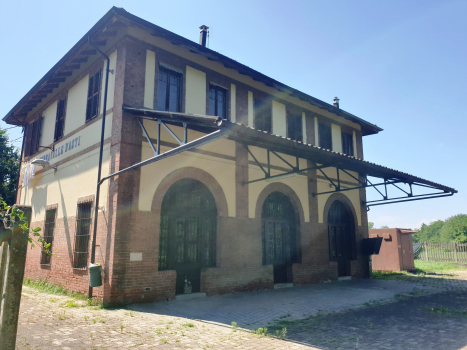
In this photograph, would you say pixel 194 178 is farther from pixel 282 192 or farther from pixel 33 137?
pixel 33 137

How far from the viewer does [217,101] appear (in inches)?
410

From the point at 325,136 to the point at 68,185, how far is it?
9.43 metres

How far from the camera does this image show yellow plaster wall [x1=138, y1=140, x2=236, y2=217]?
8.04 m

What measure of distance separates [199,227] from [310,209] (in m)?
4.57

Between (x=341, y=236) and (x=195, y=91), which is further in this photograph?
(x=341, y=236)

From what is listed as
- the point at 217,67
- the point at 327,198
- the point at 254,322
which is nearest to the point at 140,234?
the point at 254,322

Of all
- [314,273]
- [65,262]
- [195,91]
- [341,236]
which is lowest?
[314,273]

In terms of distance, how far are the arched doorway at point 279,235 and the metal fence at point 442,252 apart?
→ 14.5 metres

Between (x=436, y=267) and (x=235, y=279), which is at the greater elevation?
(x=235, y=279)

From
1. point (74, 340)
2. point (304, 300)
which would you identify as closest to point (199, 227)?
point (304, 300)

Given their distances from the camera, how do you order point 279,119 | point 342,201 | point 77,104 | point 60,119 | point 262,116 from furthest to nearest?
point 342,201, point 279,119, point 262,116, point 60,119, point 77,104

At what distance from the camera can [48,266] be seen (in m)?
10.1

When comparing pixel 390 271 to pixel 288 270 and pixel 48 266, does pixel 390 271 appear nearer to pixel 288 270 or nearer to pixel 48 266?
pixel 288 270

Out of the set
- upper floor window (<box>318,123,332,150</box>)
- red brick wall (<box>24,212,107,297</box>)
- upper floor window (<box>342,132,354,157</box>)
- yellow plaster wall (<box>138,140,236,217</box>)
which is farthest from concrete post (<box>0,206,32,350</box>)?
upper floor window (<box>342,132,354,157</box>)
